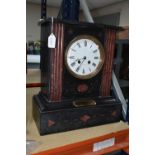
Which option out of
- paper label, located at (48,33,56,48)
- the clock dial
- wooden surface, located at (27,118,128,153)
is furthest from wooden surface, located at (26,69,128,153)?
paper label, located at (48,33,56,48)

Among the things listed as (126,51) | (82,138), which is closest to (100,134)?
(82,138)

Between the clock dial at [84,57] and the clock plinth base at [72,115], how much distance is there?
0.13m

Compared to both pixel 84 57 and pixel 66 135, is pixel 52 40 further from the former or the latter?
pixel 66 135

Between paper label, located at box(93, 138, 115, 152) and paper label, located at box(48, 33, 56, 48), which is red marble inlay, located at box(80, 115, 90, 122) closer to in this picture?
paper label, located at box(93, 138, 115, 152)

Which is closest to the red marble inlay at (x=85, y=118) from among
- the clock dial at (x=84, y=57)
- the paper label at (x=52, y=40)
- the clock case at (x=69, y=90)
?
the clock case at (x=69, y=90)

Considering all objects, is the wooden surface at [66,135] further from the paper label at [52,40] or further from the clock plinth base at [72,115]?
the paper label at [52,40]

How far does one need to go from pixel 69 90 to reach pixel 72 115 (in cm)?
10

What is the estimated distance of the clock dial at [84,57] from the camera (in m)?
0.71

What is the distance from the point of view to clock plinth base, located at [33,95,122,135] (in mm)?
678

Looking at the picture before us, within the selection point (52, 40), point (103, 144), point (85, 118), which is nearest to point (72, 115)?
point (85, 118)
